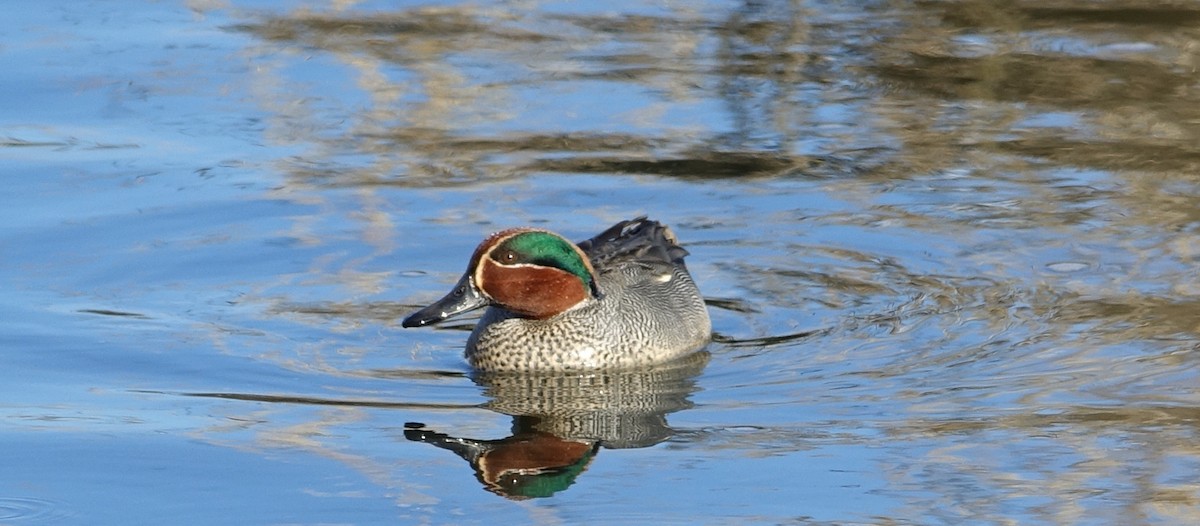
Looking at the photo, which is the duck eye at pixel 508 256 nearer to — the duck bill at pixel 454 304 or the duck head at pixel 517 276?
the duck head at pixel 517 276

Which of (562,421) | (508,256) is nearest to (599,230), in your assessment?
(508,256)

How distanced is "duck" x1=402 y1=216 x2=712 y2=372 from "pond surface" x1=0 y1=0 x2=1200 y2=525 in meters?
0.16

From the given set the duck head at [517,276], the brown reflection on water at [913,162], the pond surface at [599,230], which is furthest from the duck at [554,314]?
the brown reflection on water at [913,162]

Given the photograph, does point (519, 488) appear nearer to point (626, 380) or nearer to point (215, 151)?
point (626, 380)

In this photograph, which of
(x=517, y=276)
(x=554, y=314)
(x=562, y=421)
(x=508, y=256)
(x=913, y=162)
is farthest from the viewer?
(x=913, y=162)

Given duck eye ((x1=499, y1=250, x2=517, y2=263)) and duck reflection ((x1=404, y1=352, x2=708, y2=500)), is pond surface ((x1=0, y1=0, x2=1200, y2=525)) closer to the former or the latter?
duck reflection ((x1=404, y1=352, x2=708, y2=500))

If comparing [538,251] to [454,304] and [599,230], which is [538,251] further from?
[599,230]

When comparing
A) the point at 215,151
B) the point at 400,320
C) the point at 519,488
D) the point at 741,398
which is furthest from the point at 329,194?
the point at 519,488

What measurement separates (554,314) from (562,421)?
1.06 metres

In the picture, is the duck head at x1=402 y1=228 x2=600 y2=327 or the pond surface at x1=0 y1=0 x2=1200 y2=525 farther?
the duck head at x1=402 y1=228 x2=600 y2=327

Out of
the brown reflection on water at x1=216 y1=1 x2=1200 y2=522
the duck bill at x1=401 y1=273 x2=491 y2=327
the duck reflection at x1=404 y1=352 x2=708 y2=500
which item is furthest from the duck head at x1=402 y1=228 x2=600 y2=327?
the brown reflection on water at x1=216 y1=1 x2=1200 y2=522

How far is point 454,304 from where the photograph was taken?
8.76m

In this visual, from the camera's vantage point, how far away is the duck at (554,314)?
8758 millimetres

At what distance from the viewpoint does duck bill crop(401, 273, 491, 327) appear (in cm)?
872
